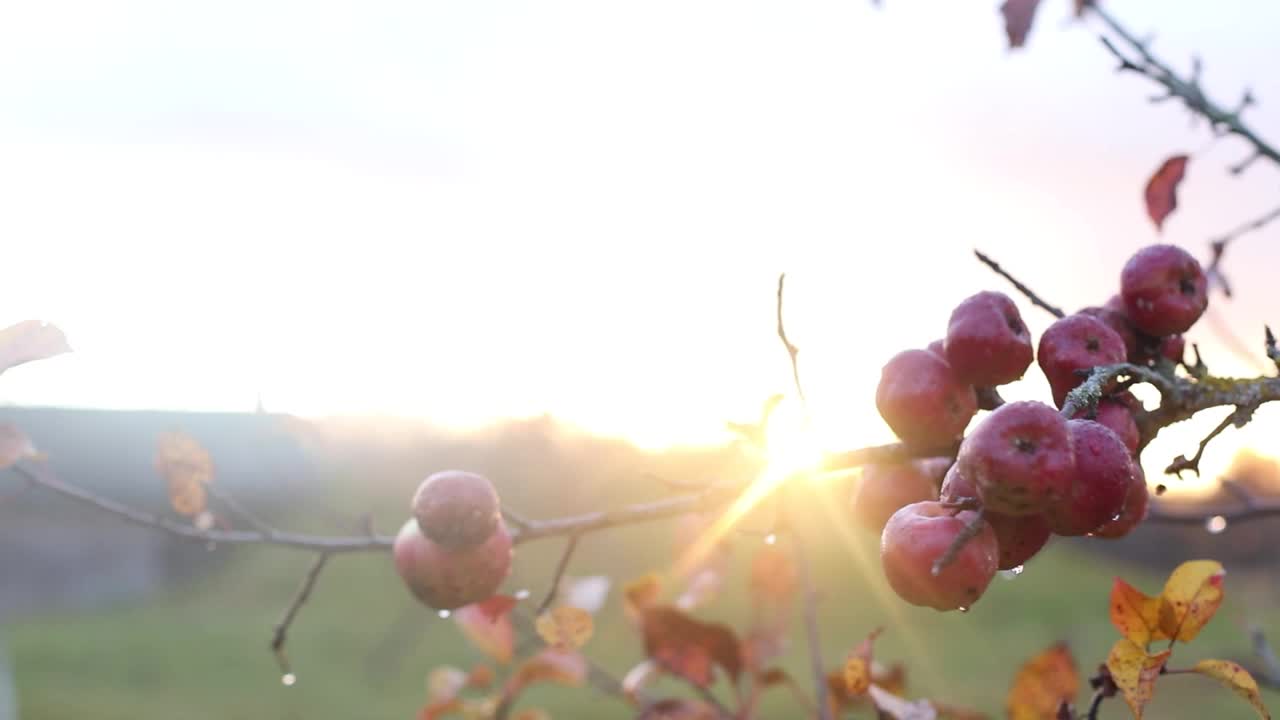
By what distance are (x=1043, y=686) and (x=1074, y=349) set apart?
0.71 meters

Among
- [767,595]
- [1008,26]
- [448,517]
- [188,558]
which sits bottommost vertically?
[188,558]

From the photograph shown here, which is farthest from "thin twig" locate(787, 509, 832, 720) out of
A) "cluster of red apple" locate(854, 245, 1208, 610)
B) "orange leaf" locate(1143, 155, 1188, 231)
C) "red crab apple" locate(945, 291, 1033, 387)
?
"orange leaf" locate(1143, 155, 1188, 231)

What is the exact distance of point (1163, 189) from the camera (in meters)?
1.80

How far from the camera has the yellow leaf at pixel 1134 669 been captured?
104 cm

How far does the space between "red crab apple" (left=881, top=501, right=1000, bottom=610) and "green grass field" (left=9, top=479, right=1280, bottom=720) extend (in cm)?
496

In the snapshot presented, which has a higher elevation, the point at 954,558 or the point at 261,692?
the point at 954,558

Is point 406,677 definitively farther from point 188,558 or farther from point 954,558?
point 954,558

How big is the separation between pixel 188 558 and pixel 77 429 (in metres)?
1.85

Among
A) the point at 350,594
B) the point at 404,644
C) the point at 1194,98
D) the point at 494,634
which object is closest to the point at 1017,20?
the point at 1194,98

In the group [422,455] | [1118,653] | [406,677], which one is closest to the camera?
[1118,653]

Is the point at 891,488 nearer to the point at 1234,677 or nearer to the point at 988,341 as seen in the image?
the point at 988,341

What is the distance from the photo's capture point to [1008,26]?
1676mm

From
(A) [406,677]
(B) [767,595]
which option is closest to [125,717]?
(A) [406,677]

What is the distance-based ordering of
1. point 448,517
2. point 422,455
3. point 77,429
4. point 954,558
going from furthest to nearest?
point 77,429, point 422,455, point 448,517, point 954,558
